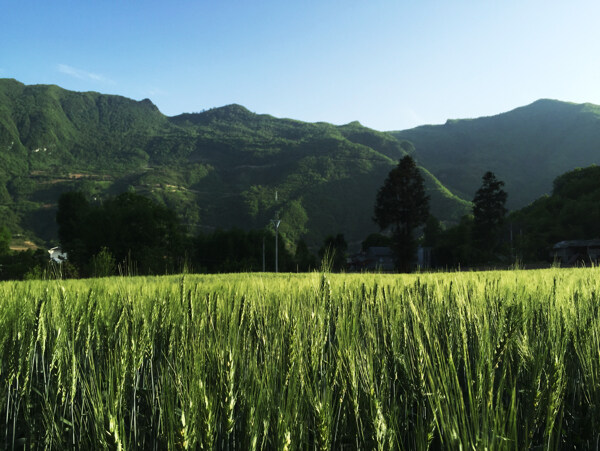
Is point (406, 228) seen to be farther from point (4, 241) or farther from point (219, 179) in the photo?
point (219, 179)

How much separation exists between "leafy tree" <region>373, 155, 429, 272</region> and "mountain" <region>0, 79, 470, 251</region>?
6942 centimetres

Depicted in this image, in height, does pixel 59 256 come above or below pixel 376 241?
below

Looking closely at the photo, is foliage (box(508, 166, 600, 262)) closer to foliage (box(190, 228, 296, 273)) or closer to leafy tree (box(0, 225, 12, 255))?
foliage (box(190, 228, 296, 273))

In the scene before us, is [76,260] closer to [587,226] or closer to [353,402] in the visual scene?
[353,402]

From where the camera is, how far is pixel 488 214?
Answer: 144ft

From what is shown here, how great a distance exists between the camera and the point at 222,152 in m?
196

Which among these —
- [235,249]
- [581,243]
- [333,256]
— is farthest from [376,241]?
[333,256]

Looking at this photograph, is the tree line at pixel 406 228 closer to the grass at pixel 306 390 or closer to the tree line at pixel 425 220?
the tree line at pixel 425 220

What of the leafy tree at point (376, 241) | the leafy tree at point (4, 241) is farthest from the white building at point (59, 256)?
the leafy tree at point (376, 241)

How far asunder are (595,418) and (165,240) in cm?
5426

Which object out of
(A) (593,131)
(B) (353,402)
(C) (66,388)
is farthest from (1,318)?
(A) (593,131)

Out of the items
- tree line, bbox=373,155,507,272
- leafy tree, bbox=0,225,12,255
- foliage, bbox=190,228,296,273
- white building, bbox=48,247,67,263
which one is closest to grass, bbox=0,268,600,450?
white building, bbox=48,247,67,263

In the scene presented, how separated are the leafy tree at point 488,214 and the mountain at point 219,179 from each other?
57423 millimetres

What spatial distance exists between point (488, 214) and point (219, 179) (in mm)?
136735
